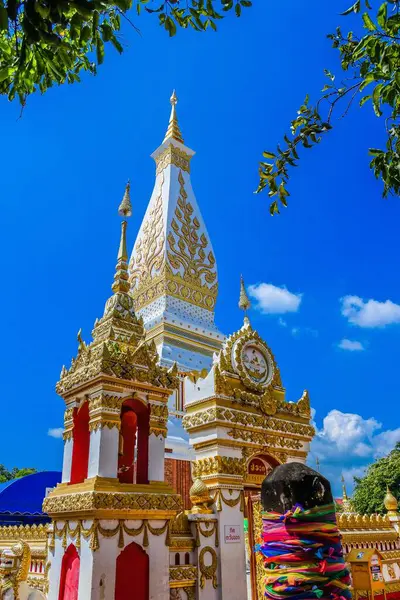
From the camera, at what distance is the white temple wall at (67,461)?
28.7 feet

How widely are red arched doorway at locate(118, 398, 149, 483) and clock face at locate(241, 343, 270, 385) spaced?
9.36ft

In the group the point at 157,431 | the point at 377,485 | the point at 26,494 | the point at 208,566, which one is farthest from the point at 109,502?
the point at 377,485

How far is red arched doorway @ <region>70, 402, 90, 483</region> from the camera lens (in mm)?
8922

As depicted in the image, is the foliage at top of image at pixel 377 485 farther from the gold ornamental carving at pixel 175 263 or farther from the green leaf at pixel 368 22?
the green leaf at pixel 368 22

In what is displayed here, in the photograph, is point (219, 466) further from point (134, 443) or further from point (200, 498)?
point (134, 443)

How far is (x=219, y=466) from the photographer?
9516 millimetres

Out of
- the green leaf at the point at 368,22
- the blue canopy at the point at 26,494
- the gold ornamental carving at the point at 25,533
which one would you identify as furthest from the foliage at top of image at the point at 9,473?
the green leaf at the point at 368,22

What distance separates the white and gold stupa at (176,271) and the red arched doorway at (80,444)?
530 centimetres

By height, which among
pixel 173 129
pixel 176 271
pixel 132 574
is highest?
pixel 173 129

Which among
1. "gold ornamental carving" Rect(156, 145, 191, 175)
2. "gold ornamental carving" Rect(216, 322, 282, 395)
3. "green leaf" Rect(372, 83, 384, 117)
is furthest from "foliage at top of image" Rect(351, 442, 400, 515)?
"green leaf" Rect(372, 83, 384, 117)

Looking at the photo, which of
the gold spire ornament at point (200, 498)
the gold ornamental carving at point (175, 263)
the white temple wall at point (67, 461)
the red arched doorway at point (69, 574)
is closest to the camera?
the red arched doorway at point (69, 574)

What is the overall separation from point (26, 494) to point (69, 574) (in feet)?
45.3

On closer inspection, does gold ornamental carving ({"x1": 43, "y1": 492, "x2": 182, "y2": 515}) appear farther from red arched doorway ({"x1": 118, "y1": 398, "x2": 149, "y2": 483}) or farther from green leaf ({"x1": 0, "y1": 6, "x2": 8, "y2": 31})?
green leaf ({"x1": 0, "y1": 6, "x2": 8, "y2": 31})

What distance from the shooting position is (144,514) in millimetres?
7918
